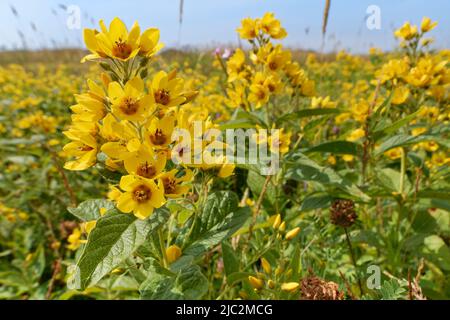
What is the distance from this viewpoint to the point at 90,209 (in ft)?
3.88

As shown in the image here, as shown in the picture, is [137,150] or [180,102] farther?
[180,102]

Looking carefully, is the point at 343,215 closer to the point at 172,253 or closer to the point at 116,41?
the point at 172,253

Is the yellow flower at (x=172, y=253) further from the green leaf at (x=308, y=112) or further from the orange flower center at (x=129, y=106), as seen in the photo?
the green leaf at (x=308, y=112)

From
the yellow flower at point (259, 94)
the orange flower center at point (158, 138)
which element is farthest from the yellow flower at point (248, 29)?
the orange flower center at point (158, 138)

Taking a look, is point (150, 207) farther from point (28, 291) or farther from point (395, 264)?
point (28, 291)

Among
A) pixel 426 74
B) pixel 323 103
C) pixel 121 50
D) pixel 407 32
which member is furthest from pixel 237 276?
pixel 407 32

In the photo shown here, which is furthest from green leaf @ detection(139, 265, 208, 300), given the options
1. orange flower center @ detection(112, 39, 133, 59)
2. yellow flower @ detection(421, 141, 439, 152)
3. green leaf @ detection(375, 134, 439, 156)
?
yellow flower @ detection(421, 141, 439, 152)

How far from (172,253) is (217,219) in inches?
7.4
